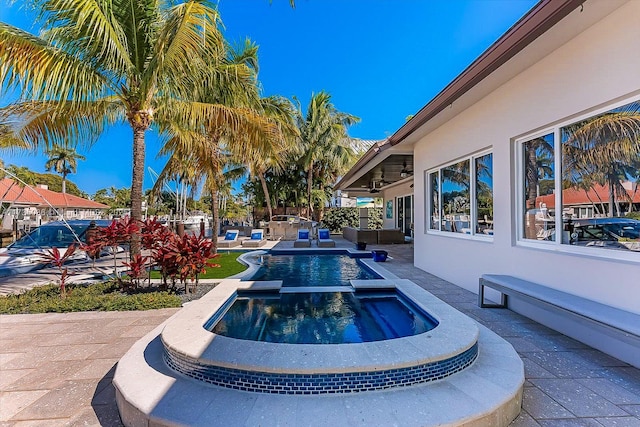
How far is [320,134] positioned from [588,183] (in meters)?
22.9

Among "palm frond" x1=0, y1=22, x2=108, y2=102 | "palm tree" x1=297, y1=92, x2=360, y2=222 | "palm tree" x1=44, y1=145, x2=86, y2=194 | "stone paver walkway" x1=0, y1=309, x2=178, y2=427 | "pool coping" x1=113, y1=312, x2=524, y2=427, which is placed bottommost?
"stone paver walkway" x1=0, y1=309, x2=178, y2=427

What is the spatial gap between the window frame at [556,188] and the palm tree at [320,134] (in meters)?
20.6

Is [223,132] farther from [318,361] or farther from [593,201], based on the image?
[593,201]

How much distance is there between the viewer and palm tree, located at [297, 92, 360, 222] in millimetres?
26609

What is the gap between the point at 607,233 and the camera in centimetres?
455

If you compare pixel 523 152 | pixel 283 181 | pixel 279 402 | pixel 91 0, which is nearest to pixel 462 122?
pixel 523 152

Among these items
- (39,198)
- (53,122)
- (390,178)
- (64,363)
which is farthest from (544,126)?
(39,198)

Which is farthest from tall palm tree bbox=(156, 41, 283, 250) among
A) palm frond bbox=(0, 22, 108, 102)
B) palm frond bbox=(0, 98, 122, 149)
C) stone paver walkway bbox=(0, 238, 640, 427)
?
stone paver walkway bbox=(0, 238, 640, 427)

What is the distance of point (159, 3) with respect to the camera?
25.7 feet

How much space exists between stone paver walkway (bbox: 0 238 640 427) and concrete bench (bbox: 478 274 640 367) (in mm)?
157

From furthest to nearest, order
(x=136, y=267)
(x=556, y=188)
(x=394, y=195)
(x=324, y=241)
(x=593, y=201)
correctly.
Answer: (x=394, y=195)
(x=324, y=241)
(x=136, y=267)
(x=556, y=188)
(x=593, y=201)

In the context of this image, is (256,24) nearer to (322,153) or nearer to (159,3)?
(159,3)

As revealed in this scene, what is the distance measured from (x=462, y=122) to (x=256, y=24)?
10892 mm

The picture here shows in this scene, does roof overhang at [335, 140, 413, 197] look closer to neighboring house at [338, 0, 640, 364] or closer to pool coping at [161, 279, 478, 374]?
neighboring house at [338, 0, 640, 364]
